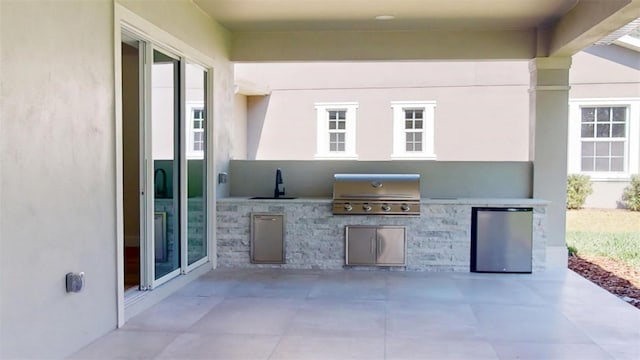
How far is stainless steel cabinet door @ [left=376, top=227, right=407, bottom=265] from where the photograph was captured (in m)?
5.95

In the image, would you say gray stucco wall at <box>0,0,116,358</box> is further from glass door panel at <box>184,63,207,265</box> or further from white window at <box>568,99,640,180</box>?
white window at <box>568,99,640,180</box>

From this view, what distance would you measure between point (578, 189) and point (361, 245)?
643 centimetres

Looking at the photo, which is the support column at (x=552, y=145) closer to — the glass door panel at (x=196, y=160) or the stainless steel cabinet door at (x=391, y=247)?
the stainless steel cabinet door at (x=391, y=247)

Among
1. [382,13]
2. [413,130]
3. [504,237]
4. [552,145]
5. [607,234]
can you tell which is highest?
[382,13]

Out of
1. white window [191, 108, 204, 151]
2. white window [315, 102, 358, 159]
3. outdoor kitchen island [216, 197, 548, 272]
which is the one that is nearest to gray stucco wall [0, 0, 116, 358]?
white window [191, 108, 204, 151]

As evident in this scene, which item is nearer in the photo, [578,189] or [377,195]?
[377,195]

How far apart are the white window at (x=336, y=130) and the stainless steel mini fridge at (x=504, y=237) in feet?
17.0

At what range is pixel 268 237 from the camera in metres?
6.11

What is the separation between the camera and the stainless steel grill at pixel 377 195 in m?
5.89

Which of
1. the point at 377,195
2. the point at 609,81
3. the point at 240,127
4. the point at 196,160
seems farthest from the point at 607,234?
the point at 240,127

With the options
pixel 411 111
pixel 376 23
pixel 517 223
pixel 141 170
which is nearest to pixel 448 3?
pixel 376 23

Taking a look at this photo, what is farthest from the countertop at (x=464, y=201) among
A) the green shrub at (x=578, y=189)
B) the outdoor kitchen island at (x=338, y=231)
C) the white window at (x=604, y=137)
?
the white window at (x=604, y=137)

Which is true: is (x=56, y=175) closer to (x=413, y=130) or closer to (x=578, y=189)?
(x=413, y=130)

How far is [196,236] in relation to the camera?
569 cm
